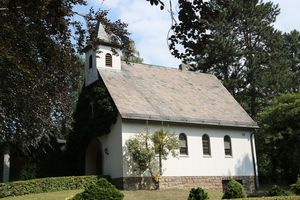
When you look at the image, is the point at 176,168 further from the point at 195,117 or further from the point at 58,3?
the point at 58,3

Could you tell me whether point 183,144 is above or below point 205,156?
above

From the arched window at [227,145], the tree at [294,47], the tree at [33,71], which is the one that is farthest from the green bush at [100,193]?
the tree at [294,47]

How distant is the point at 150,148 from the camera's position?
26.2m

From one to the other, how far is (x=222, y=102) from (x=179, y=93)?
377 centimetres

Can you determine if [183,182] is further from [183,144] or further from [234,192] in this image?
[234,192]

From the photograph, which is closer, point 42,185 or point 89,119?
point 42,185

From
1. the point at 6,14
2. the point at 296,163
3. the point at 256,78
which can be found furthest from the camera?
the point at 256,78

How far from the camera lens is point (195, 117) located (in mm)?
29594

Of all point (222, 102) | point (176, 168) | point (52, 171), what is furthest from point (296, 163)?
point (52, 171)

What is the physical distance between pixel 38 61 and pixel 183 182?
55.8 feet

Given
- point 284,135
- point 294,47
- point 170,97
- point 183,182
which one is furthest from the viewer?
point 294,47

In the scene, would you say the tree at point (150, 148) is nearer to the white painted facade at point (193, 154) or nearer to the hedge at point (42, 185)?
the white painted facade at point (193, 154)

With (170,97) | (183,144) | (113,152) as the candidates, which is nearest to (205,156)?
(183,144)

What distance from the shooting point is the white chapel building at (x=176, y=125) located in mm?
27141
